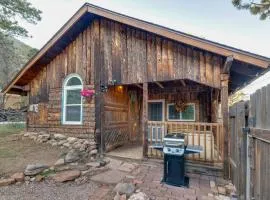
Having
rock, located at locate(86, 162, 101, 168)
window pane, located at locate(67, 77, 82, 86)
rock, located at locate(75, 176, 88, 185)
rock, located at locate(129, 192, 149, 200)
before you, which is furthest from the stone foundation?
rock, located at locate(129, 192, 149, 200)

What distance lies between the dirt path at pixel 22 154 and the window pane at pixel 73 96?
1.83 m

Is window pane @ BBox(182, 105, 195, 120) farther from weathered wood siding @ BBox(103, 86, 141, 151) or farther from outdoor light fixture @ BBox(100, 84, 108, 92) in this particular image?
outdoor light fixture @ BBox(100, 84, 108, 92)

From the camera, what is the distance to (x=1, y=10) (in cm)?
1231

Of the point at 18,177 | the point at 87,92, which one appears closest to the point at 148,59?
the point at 87,92

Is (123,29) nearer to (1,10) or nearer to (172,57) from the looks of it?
(172,57)

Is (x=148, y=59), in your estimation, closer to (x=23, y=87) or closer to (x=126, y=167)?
(x=126, y=167)

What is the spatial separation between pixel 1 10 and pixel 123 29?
33.1 feet

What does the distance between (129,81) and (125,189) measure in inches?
139

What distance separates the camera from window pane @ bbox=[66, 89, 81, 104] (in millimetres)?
7648

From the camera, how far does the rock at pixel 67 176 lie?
479 centimetres

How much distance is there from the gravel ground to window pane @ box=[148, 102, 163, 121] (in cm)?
531

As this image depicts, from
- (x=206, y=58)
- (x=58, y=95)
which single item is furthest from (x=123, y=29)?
(x=58, y=95)

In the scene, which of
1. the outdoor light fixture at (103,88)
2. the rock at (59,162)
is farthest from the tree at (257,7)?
the rock at (59,162)

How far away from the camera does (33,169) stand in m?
5.11
